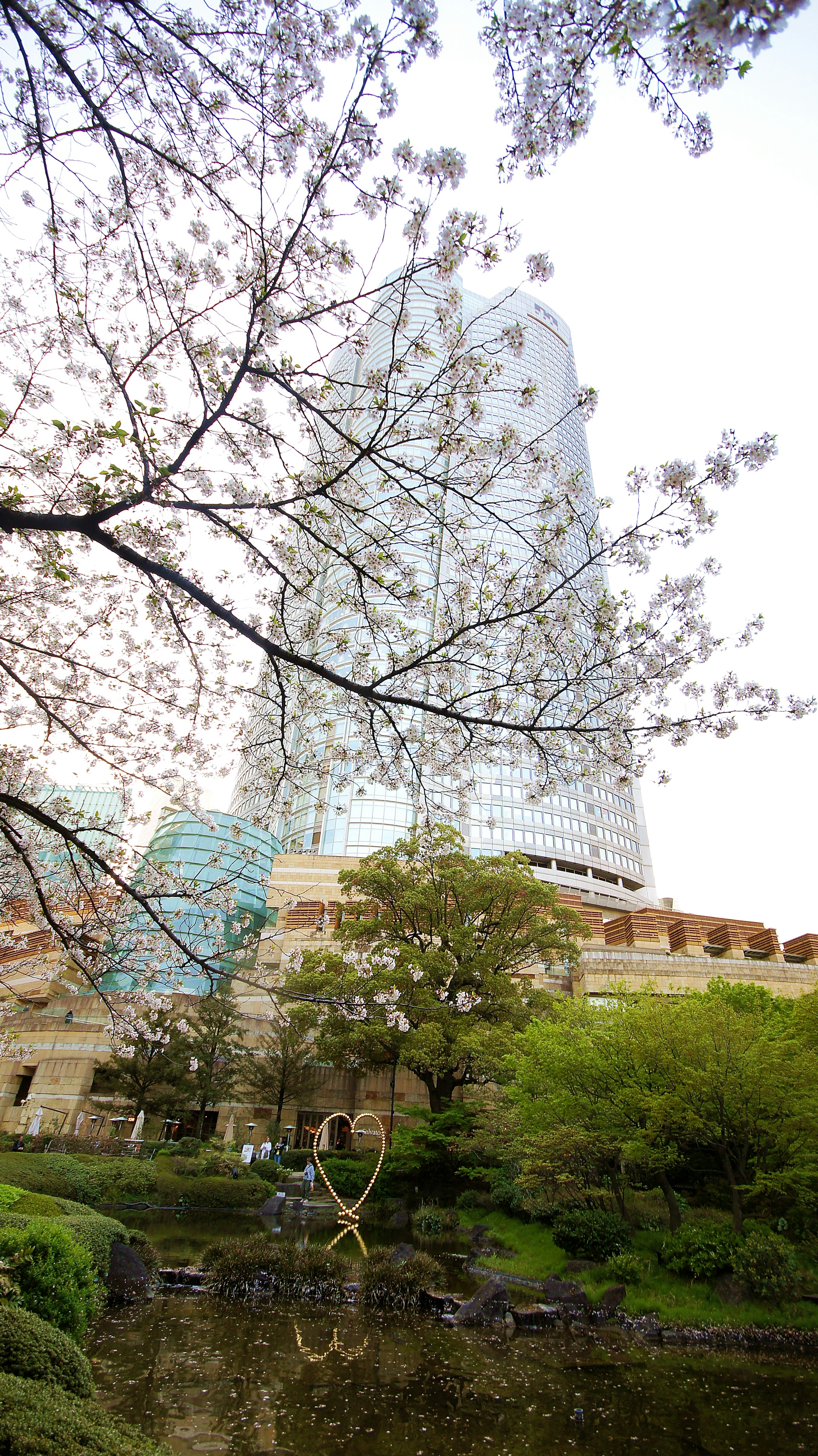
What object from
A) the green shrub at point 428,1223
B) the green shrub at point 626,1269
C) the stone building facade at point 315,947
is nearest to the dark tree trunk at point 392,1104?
the stone building facade at point 315,947

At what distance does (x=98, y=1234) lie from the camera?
352 inches

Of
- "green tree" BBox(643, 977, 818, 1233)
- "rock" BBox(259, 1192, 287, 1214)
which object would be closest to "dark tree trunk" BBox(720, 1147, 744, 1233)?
"green tree" BBox(643, 977, 818, 1233)

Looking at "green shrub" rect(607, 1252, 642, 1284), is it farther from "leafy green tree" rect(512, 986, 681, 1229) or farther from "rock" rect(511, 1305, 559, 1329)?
"rock" rect(511, 1305, 559, 1329)

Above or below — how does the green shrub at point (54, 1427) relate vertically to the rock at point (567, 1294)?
above

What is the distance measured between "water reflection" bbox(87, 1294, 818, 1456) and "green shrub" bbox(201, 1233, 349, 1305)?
0.56 m

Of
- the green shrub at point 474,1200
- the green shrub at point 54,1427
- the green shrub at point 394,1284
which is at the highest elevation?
the green shrub at point 54,1427

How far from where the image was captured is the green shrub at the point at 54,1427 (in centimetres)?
303

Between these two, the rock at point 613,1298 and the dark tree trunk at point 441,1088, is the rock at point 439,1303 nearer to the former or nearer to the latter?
the rock at point 613,1298

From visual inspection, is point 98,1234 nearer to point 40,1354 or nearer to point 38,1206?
point 38,1206

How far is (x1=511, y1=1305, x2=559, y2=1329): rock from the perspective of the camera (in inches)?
391

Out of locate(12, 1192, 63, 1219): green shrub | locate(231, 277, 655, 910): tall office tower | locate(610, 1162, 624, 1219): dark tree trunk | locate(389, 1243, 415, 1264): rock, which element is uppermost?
locate(231, 277, 655, 910): tall office tower

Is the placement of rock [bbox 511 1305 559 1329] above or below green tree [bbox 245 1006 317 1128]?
below

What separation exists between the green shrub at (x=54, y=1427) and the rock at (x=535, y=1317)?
26.5 feet

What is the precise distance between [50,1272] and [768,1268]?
1118 centimetres
